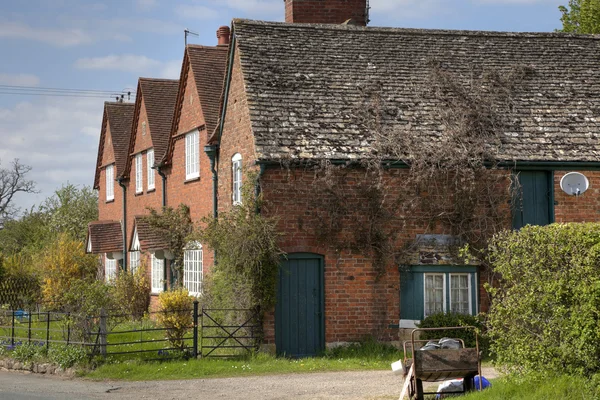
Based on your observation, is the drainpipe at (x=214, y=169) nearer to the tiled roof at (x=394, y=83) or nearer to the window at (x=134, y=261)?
the tiled roof at (x=394, y=83)

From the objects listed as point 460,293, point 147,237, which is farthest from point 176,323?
point 147,237

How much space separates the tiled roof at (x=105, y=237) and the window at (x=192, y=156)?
839cm

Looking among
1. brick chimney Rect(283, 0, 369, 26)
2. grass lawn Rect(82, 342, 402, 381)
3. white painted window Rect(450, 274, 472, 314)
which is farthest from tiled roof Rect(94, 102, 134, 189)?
white painted window Rect(450, 274, 472, 314)

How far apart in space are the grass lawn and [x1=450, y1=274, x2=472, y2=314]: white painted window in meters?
1.93

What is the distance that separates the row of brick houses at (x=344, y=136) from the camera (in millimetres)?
18938

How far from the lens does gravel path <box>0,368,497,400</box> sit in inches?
562

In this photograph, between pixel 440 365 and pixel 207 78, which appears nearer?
pixel 440 365

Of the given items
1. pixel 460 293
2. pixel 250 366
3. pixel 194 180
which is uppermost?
pixel 194 180

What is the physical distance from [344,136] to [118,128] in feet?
61.0

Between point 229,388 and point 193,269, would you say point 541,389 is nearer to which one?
point 229,388

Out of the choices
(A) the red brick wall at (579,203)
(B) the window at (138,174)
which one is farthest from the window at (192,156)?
(A) the red brick wall at (579,203)

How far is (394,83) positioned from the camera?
21.4m

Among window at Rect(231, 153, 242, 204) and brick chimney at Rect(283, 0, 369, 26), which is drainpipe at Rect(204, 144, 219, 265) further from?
brick chimney at Rect(283, 0, 369, 26)

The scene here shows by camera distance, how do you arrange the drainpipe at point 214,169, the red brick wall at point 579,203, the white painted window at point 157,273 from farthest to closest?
the white painted window at point 157,273
the drainpipe at point 214,169
the red brick wall at point 579,203
